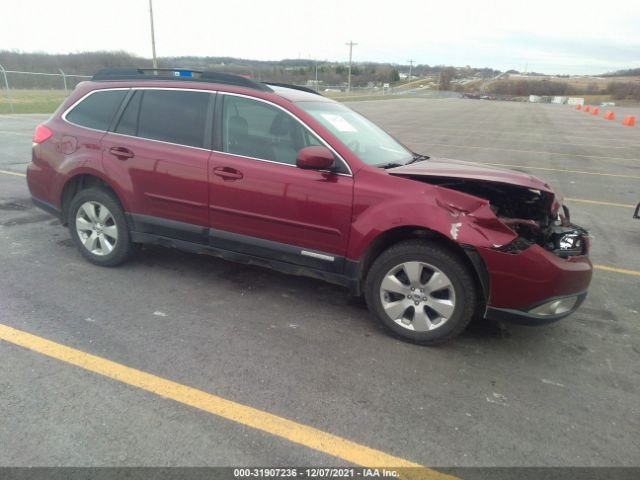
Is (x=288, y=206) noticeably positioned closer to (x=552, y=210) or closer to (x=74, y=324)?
(x=74, y=324)

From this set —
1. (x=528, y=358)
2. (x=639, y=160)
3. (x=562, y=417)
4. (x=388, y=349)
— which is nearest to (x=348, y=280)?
(x=388, y=349)

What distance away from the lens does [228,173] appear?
3.80 meters

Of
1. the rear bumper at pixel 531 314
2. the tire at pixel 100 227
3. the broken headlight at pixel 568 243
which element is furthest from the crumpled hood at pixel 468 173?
the tire at pixel 100 227

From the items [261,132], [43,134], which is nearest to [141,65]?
[43,134]

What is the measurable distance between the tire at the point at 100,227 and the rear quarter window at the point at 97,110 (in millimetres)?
635

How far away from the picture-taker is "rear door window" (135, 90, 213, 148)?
401cm

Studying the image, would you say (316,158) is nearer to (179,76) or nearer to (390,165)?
(390,165)

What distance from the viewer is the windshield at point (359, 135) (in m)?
3.78

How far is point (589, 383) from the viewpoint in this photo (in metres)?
3.05

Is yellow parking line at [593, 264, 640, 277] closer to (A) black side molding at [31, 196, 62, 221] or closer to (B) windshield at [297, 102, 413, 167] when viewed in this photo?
(B) windshield at [297, 102, 413, 167]

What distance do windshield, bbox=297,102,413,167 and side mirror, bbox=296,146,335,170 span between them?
1.02ft

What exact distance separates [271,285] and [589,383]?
8.54 feet

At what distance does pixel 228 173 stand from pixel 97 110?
1687 millimetres

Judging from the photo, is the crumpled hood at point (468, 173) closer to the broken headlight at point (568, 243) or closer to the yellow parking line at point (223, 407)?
the broken headlight at point (568, 243)
